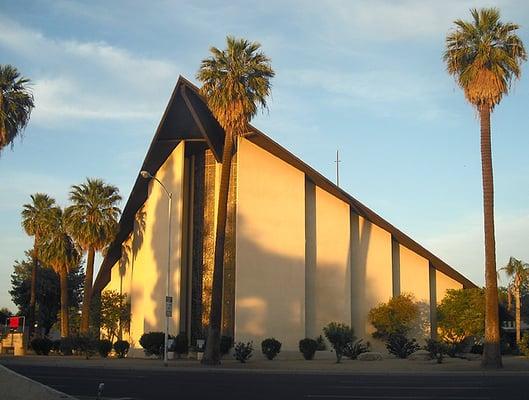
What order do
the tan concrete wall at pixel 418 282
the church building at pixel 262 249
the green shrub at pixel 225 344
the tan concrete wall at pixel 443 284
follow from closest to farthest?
1. the green shrub at pixel 225 344
2. the church building at pixel 262 249
3. the tan concrete wall at pixel 418 282
4. the tan concrete wall at pixel 443 284

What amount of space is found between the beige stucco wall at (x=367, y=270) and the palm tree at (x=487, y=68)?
51.4 ft

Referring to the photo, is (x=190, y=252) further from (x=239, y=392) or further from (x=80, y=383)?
(x=239, y=392)

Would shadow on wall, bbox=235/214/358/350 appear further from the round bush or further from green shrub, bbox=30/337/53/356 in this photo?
green shrub, bbox=30/337/53/356

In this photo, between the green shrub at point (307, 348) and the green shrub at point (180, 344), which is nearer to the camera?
the green shrub at point (307, 348)

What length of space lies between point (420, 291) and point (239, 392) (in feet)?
105

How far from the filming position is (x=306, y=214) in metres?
46.9

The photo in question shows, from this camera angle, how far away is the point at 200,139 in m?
46.8

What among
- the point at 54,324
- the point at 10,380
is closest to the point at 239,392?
the point at 10,380

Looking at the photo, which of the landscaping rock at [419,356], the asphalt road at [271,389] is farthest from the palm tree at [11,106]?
the landscaping rock at [419,356]

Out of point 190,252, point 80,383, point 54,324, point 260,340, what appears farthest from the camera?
point 54,324

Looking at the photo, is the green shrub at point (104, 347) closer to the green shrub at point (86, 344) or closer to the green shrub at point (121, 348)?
the green shrub at point (86, 344)

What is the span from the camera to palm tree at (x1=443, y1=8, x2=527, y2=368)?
32438 mm

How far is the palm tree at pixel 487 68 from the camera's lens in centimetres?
3244

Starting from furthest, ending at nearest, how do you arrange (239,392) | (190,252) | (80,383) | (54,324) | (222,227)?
(54,324) < (190,252) < (222,227) < (80,383) < (239,392)
